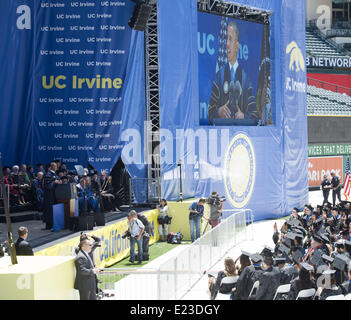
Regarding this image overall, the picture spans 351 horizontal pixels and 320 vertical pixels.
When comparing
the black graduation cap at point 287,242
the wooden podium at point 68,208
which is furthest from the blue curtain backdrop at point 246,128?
the black graduation cap at point 287,242

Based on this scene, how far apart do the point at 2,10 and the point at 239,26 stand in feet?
29.4

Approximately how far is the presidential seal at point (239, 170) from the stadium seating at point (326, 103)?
13.0 m

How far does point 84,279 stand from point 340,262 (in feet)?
12.0

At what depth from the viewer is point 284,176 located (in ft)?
→ 89.2

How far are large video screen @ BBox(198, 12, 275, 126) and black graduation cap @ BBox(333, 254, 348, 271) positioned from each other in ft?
44.9

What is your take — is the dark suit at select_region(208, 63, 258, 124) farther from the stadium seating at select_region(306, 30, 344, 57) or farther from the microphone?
the stadium seating at select_region(306, 30, 344, 57)

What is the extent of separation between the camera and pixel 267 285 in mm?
8672

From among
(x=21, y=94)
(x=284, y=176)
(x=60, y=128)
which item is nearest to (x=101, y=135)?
(x=60, y=128)

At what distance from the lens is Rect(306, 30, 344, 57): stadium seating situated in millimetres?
49250

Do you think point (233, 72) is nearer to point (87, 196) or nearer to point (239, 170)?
point (239, 170)

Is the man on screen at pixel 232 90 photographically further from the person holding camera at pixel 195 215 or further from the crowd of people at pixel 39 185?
the crowd of people at pixel 39 185

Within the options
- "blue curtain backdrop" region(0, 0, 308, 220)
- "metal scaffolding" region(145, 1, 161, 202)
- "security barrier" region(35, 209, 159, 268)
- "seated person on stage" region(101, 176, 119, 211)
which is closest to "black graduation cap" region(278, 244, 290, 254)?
"security barrier" region(35, 209, 159, 268)

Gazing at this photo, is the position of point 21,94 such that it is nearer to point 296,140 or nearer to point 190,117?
point 190,117

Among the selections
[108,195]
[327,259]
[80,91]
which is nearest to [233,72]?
[80,91]
